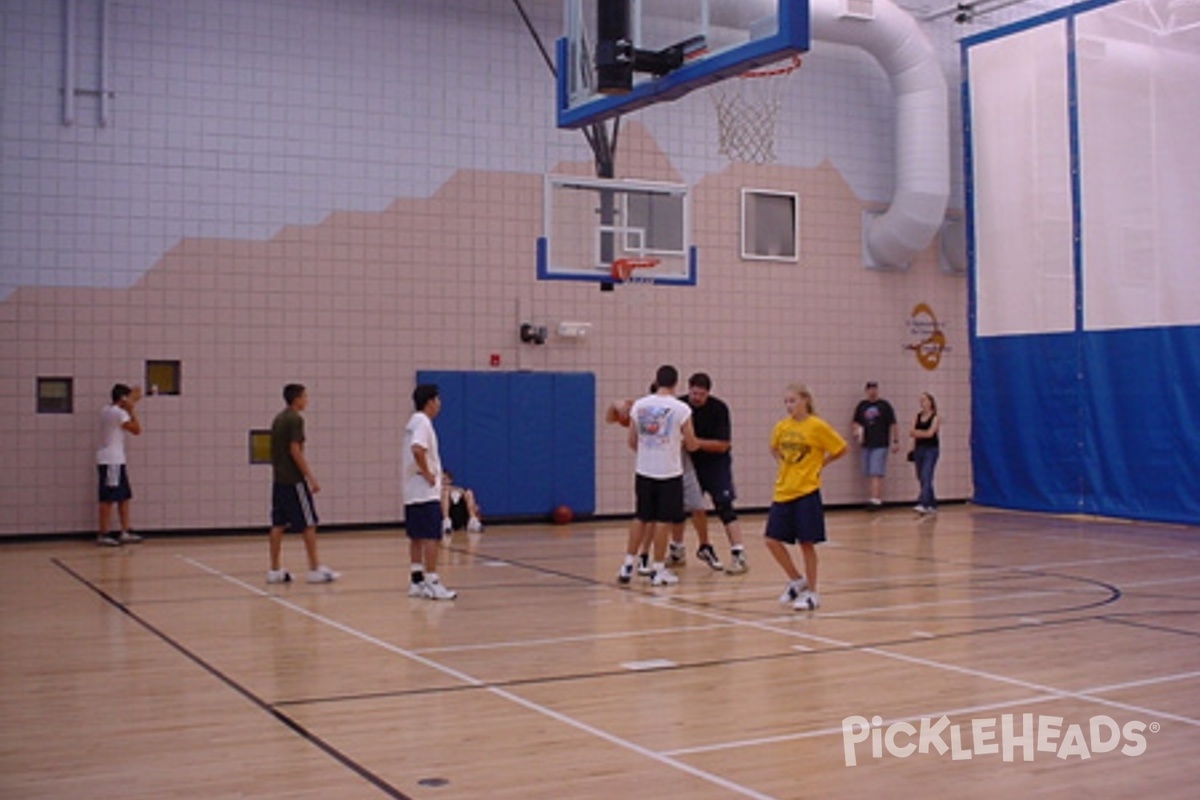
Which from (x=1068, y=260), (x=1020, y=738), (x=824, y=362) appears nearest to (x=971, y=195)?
(x=1068, y=260)

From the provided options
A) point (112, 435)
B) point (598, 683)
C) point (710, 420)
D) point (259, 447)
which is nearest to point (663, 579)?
point (710, 420)

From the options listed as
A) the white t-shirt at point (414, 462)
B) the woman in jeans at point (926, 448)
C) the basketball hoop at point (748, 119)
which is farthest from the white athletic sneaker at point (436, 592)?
the basketball hoop at point (748, 119)

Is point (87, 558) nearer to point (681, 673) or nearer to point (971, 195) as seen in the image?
point (681, 673)

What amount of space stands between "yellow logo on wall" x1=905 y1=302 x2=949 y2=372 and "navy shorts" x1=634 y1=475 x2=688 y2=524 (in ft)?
35.5

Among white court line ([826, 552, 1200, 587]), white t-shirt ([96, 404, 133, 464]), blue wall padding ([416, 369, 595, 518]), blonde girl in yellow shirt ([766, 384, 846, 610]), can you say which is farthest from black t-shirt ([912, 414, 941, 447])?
white t-shirt ([96, 404, 133, 464])

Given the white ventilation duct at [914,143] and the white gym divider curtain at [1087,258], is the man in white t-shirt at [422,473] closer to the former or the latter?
the white gym divider curtain at [1087,258]

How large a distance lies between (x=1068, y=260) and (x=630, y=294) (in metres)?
6.54

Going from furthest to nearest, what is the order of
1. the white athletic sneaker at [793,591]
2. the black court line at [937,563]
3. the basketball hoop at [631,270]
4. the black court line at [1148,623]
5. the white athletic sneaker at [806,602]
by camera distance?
1. the basketball hoop at [631,270]
2. the white athletic sneaker at [793,591]
3. the white athletic sneaker at [806,602]
4. the black court line at [937,563]
5. the black court line at [1148,623]

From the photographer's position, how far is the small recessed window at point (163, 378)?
1642 cm

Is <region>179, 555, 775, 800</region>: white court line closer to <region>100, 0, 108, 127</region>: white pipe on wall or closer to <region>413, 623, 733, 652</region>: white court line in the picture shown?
<region>413, 623, 733, 652</region>: white court line

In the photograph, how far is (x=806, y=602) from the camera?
33.9 feet

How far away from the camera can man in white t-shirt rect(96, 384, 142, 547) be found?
15500 mm

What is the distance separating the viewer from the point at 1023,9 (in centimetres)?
2212

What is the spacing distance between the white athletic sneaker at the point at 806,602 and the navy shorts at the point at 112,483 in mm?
8937
